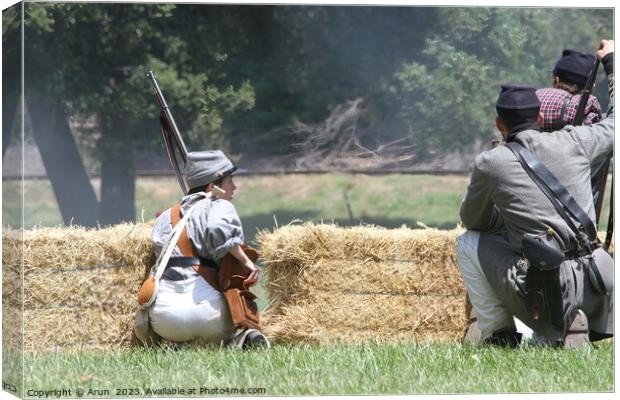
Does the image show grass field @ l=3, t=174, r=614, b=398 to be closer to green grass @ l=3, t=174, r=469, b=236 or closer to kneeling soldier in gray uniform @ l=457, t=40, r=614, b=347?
kneeling soldier in gray uniform @ l=457, t=40, r=614, b=347

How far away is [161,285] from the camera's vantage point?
6512mm

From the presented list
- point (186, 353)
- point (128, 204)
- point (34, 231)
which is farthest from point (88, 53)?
point (186, 353)

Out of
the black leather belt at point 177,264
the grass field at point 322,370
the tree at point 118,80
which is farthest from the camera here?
the tree at point 118,80

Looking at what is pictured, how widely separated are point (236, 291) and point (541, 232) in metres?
1.62

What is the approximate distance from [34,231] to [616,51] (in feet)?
10.5

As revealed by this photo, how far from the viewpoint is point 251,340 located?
21.4 feet

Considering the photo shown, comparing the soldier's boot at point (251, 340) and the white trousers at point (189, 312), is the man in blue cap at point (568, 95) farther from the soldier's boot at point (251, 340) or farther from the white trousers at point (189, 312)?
the white trousers at point (189, 312)

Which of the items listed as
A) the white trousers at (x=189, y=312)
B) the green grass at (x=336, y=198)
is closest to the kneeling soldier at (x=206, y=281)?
the white trousers at (x=189, y=312)

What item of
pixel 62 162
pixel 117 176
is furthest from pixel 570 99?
pixel 117 176

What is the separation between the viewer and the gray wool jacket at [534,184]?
6203mm

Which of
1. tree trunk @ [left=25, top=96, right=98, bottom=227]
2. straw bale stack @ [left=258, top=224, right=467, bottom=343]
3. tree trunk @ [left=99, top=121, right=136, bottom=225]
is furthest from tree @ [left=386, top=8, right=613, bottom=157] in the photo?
tree trunk @ [left=99, top=121, right=136, bottom=225]

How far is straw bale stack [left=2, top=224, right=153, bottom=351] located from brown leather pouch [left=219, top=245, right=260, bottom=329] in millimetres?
505

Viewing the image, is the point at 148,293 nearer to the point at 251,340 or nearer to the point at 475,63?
the point at 251,340

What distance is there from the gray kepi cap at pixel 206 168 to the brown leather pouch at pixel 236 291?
42 centimetres
